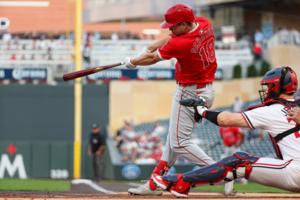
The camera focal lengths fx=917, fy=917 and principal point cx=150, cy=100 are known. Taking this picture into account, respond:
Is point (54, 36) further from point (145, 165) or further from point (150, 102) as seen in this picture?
point (145, 165)

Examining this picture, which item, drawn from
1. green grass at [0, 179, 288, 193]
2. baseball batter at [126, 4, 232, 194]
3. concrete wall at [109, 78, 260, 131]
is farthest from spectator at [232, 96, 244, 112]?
baseball batter at [126, 4, 232, 194]

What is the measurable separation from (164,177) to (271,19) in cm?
2299

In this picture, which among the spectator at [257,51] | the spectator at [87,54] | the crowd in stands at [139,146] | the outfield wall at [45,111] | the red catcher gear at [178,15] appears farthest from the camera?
the spectator at [257,51]

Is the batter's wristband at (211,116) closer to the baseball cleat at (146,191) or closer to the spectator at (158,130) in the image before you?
the baseball cleat at (146,191)

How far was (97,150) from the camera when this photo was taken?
2184 centimetres

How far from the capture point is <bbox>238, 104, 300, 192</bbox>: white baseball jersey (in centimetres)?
743

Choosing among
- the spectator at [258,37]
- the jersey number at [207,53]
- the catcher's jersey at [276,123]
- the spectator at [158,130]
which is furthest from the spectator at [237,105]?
the catcher's jersey at [276,123]

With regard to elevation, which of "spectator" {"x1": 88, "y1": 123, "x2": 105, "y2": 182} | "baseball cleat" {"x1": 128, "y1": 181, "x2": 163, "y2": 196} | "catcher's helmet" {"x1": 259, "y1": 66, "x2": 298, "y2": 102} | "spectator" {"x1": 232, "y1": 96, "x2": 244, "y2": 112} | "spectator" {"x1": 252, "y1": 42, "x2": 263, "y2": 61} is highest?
"spectator" {"x1": 252, "y1": 42, "x2": 263, "y2": 61}

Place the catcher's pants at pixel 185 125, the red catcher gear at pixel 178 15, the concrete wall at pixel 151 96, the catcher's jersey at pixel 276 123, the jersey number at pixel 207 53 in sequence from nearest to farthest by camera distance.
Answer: the catcher's jersey at pixel 276 123 → the red catcher gear at pixel 178 15 → the jersey number at pixel 207 53 → the catcher's pants at pixel 185 125 → the concrete wall at pixel 151 96

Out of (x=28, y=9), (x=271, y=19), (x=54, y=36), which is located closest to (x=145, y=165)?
(x=28, y=9)

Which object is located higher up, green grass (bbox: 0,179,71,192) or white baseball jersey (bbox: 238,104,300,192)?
white baseball jersey (bbox: 238,104,300,192)

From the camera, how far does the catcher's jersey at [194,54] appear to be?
829 centimetres

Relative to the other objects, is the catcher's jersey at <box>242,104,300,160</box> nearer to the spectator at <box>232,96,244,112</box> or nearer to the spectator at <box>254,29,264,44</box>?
the spectator at <box>232,96,244,112</box>

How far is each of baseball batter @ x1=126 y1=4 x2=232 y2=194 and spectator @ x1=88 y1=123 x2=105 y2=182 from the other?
41.7 ft
